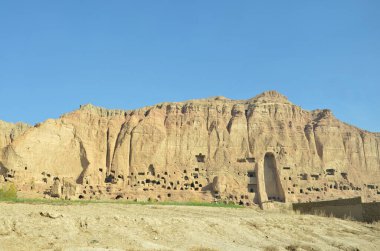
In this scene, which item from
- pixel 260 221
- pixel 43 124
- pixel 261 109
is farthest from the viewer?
pixel 261 109

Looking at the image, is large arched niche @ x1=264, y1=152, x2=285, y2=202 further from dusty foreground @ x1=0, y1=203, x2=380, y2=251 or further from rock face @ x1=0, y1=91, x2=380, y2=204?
Answer: dusty foreground @ x1=0, y1=203, x2=380, y2=251

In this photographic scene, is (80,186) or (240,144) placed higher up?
(240,144)

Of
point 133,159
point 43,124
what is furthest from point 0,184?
point 133,159

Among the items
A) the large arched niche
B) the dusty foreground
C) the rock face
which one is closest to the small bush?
the rock face

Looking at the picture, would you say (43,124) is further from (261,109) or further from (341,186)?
(341,186)

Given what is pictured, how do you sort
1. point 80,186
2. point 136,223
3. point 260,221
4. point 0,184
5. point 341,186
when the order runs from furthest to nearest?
point 341,186, point 80,186, point 0,184, point 260,221, point 136,223

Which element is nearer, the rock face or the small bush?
the small bush

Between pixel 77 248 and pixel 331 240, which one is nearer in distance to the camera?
pixel 77 248
